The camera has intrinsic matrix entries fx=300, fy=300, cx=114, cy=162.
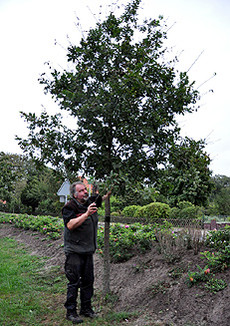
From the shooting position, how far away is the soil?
3771 mm

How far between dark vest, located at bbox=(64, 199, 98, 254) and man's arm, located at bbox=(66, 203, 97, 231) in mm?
114

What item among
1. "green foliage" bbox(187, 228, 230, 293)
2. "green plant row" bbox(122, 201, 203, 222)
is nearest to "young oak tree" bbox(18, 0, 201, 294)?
"green foliage" bbox(187, 228, 230, 293)

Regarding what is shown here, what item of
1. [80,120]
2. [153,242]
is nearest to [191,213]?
[153,242]

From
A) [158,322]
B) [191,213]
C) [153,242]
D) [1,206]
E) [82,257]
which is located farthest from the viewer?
[1,206]

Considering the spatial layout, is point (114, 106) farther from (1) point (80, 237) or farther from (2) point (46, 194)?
(2) point (46, 194)

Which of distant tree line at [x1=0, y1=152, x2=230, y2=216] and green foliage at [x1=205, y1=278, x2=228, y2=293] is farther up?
distant tree line at [x1=0, y1=152, x2=230, y2=216]

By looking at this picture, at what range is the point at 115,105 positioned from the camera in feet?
15.0

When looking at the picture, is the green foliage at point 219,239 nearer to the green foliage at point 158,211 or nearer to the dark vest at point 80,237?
the dark vest at point 80,237

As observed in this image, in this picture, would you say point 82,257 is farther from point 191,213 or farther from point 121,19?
point 191,213

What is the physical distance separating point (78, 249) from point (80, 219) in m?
0.46

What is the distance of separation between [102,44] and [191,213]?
15.0 metres

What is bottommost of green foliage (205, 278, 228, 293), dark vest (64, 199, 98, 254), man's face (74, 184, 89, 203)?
green foliage (205, 278, 228, 293)

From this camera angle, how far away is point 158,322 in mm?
3824

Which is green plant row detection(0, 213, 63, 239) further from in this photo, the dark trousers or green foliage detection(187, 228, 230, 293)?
green foliage detection(187, 228, 230, 293)
